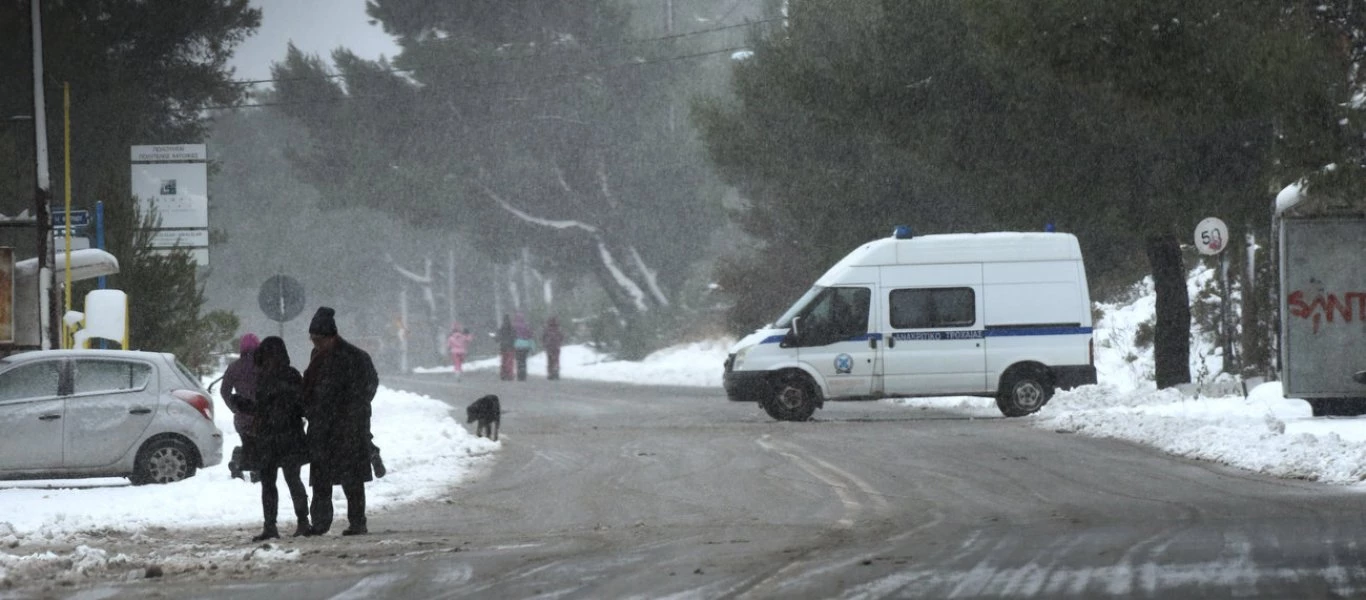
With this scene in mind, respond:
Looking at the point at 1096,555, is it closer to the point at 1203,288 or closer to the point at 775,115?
the point at 1203,288

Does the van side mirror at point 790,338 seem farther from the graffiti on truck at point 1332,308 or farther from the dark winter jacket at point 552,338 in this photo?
the dark winter jacket at point 552,338

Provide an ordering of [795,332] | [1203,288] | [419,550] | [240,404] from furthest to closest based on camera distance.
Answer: [1203,288] < [795,332] < [240,404] < [419,550]

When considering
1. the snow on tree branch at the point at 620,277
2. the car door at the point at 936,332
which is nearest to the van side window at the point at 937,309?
the car door at the point at 936,332

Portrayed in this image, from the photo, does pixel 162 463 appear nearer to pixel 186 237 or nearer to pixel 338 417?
pixel 338 417

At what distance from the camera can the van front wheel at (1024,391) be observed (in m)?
26.2

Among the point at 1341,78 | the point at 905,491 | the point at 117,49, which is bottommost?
the point at 905,491

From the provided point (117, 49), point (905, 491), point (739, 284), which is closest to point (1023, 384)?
point (905, 491)

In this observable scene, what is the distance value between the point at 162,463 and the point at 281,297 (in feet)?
36.6

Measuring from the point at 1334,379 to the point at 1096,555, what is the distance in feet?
38.1

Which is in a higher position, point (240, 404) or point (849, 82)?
point (849, 82)

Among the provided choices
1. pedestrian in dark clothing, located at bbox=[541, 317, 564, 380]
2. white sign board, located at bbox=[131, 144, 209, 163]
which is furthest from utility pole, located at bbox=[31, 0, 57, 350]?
pedestrian in dark clothing, located at bbox=[541, 317, 564, 380]

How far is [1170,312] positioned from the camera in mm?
28531

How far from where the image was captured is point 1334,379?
2064 centimetres

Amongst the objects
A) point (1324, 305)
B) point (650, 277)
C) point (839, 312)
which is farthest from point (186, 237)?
point (650, 277)
